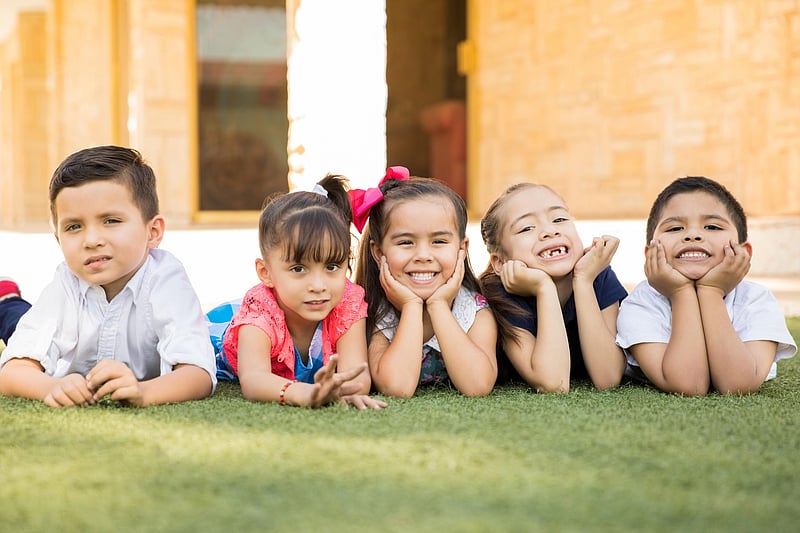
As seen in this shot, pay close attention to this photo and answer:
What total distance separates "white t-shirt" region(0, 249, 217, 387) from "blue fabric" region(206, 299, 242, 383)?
1.02 feet

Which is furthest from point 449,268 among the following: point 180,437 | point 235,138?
point 235,138

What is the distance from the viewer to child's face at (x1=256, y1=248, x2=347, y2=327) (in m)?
2.14

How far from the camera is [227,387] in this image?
7.97ft

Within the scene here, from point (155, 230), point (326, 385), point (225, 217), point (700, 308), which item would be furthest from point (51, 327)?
point (225, 217)

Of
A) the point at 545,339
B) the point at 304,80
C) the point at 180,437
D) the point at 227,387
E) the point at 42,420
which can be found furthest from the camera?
the point at 304,80

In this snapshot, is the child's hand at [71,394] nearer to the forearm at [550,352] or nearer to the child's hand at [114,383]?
the child's hand at [114,383]

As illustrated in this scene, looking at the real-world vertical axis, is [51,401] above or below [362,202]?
below

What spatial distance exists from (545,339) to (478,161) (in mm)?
6144

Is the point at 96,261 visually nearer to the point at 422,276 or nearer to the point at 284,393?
the point at 284,393

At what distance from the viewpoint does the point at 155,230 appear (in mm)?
2324

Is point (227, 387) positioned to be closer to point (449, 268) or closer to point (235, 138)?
point (449, 268)

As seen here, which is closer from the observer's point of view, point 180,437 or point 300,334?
point 180,437

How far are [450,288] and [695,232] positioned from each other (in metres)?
0.67

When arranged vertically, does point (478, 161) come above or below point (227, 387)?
above
